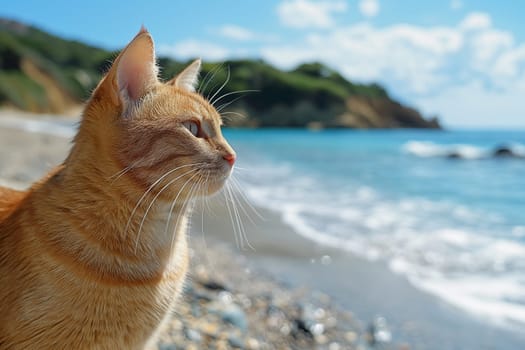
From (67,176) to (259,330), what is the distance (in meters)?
2.20

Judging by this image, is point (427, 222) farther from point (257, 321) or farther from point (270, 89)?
point (270, 89)

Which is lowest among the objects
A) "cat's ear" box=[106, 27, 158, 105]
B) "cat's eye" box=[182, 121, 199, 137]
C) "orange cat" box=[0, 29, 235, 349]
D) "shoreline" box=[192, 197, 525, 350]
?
"shoreline" box=[192, 197, 525, 350]

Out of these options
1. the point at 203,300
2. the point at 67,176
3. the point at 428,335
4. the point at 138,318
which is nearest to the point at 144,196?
the point at 67,176

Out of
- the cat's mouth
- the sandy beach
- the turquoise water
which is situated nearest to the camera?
the cat's mouth

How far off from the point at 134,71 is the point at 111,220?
64 cm

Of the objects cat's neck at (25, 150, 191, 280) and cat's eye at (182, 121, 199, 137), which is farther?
cat's eye at (182, 121, 199, 137)

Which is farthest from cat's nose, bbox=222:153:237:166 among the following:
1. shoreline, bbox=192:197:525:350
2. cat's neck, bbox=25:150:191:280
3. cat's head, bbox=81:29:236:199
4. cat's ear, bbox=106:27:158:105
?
shoreline, bbox=192:197:525:350

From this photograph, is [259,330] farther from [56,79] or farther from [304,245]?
[56,79]

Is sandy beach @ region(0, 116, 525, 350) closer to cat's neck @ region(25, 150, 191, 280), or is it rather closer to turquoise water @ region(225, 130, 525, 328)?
turquoise water @ region(225, 130, 525, 328)

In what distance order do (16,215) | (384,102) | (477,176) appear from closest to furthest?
(16,215) < (477,176) < (384,102)

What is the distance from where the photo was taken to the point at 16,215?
225 centimetres

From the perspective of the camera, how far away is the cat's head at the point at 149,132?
2070mm

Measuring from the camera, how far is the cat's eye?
2.21 m

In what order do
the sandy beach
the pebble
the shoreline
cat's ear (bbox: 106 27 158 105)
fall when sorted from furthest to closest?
the shoreline < the sandy beach < the pebble < cat's ear (bbox: 106 27 158 105)
